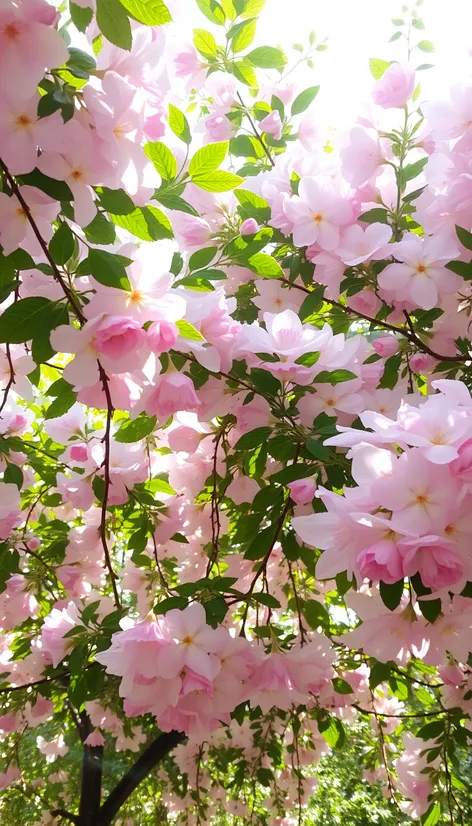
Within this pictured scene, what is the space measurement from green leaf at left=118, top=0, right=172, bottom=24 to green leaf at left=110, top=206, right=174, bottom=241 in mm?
240

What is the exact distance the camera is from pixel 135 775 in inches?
115

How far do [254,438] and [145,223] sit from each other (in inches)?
15.7

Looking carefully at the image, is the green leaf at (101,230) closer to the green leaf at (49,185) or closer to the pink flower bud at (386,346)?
the green leaf at (49,185)

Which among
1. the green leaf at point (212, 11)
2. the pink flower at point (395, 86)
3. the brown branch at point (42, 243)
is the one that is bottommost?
the brown branch at point (42, 243)

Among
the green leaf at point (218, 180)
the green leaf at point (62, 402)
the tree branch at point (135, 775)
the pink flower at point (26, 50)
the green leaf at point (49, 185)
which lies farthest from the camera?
the tree branch at point (135, 775)

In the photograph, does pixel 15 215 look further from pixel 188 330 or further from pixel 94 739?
pixel 94 739

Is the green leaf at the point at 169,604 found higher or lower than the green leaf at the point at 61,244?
lower

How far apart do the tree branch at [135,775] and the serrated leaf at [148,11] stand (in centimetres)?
289

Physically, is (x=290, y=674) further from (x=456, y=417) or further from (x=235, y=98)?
(x=235, y=98)

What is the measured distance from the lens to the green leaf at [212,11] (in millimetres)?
1294

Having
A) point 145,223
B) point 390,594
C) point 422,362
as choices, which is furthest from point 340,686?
point 145,223

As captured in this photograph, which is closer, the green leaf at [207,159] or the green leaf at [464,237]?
the green leaf at [207,159]

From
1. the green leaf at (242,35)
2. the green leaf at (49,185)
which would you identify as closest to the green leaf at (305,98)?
the green leaf at (242,35)

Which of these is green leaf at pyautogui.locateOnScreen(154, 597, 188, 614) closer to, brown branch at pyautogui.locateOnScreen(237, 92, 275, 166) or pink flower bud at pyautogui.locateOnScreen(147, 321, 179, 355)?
pink flower bud at pyautogui.locateOnScreen(147, 321, 179, 355)
